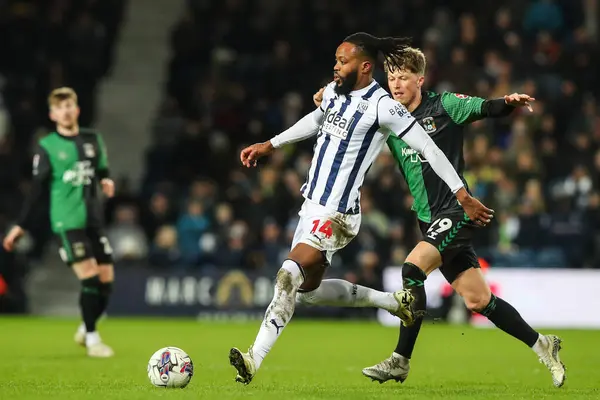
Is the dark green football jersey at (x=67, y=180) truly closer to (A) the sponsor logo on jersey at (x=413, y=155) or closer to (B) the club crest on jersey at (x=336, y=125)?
(A) the sponsor logo on jersey at (x=413, y=155)

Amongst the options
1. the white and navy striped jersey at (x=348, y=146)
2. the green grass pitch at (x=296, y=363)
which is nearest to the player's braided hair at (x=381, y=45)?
the white and navy striped jersey at (x=348, y=146)

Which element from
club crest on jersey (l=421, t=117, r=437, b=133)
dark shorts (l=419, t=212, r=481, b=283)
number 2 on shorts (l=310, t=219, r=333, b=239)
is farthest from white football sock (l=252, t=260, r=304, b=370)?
club crest on jersey (l=421, t=117, r=437, b=133)

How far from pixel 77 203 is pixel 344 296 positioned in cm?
407

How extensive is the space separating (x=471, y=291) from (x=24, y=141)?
13.6 metres

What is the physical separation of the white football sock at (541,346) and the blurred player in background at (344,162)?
1167 mm

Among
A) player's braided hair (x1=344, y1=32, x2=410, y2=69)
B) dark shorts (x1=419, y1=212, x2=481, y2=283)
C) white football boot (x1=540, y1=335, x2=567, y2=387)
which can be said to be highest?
player's braided hair (x1=344, y1=32, x2=410, y2=69)

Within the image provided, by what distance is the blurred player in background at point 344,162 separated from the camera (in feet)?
25.6

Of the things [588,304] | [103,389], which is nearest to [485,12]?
[588,304]

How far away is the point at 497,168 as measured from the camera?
19.0 m

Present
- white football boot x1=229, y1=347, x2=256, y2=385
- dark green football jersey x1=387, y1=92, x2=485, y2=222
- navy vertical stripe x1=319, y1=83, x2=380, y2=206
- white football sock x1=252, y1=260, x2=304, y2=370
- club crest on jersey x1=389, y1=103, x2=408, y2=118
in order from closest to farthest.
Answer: white football boot x1=229, y1=347, x2=256, y2=385
white football sock x1=252, y1=260, x2=304, y2=370
club crest on jersey x1=389, y1=103, x2=408, y2=118
navy vertical stripe x1=319, y1=83, x2=380, y2=206
dark green football jersey x1=387, y1=92, x2=485, y2=222

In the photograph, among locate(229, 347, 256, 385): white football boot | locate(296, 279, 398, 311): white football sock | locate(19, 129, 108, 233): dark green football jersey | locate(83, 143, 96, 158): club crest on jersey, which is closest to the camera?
locate(229, 347, 256, 385): white football boot

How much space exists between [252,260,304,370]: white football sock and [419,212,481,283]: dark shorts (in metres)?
1.42

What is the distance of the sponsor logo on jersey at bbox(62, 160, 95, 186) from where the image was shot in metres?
11.6

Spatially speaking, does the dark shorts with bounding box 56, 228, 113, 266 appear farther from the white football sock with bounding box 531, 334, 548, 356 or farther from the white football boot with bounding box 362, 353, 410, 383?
the white football sock with bounding box 531, 334, 548, 356
